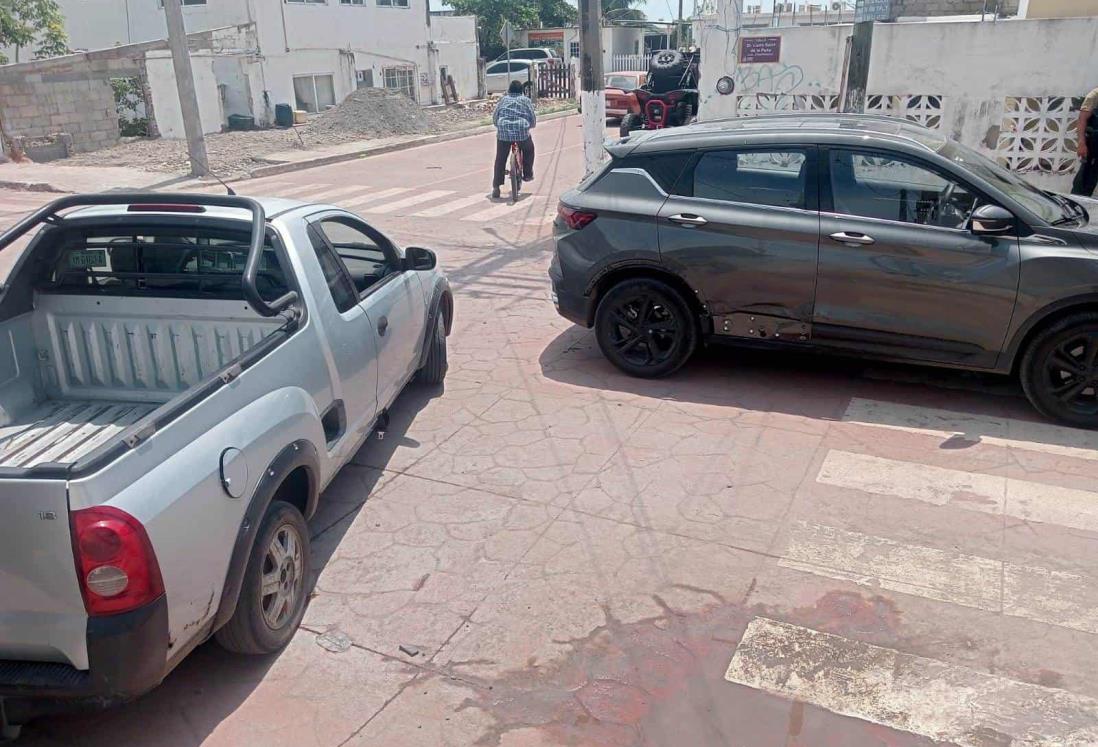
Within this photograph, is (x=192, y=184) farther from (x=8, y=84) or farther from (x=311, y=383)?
(x=311, y=383)

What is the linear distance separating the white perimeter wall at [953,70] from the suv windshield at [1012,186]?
608 cm

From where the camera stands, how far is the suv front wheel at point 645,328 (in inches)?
258

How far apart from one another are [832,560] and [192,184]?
1708cm

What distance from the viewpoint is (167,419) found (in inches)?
122

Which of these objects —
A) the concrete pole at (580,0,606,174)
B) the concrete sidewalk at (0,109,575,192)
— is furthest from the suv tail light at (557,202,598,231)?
the concrete sidewalk at (0,109,575,192)

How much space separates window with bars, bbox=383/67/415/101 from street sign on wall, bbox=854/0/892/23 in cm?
2597

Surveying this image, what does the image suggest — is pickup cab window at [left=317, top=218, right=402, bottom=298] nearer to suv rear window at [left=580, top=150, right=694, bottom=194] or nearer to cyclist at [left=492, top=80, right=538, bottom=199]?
suv rear window at [left=580, top=150, right=694, bottom=194]

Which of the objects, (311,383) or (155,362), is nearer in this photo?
(311,383)

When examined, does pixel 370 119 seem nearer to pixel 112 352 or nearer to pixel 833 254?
pixel 833 254

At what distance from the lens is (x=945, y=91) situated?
11.7m

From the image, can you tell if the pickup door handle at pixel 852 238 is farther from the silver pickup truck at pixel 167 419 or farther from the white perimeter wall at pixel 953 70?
the white perimeter wall at pixel 953 70

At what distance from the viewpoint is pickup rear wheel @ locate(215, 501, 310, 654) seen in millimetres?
3514

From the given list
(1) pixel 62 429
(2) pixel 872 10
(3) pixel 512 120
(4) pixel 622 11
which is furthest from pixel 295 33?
(4) pixel 622 11

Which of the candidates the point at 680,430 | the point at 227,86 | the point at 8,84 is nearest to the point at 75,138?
the point at 8,84
